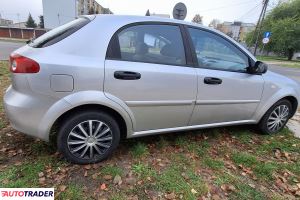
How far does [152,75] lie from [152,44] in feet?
1.39

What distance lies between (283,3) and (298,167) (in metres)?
50.9

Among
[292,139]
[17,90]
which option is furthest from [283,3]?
[17,90]

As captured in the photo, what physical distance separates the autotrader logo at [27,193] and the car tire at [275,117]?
3.34 metres

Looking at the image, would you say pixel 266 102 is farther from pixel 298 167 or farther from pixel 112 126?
pixel 112 126

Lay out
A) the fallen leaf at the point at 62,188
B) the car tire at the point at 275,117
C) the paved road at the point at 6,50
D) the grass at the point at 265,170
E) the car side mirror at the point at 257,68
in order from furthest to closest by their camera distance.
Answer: the paved road at the point at 6,50, the car tire at the point at 275,117, the car side mirror at the point at 257,68, the grass at the point at 265,170, the fallen leaf at the point at 62,188

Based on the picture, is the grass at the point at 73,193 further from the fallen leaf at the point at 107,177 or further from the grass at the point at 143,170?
the grass at the point at 143,170

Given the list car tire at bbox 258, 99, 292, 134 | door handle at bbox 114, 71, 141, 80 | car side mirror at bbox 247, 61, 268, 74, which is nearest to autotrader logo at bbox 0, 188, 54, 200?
door handle at bbox 114, 71, 141, 80

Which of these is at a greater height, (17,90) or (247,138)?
(17,90)

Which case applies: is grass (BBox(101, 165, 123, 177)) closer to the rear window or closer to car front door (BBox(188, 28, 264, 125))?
car front door (BBox(188, 28, 264, 125))

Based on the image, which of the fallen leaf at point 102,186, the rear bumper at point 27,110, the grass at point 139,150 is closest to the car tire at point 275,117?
the grass at point 139,150

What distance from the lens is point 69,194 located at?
2334 mm

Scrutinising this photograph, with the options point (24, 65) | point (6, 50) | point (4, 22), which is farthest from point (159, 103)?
point (4, 22)

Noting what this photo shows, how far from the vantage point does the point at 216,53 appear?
3316 millimetres

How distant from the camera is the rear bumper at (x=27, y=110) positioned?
94.4 inches
